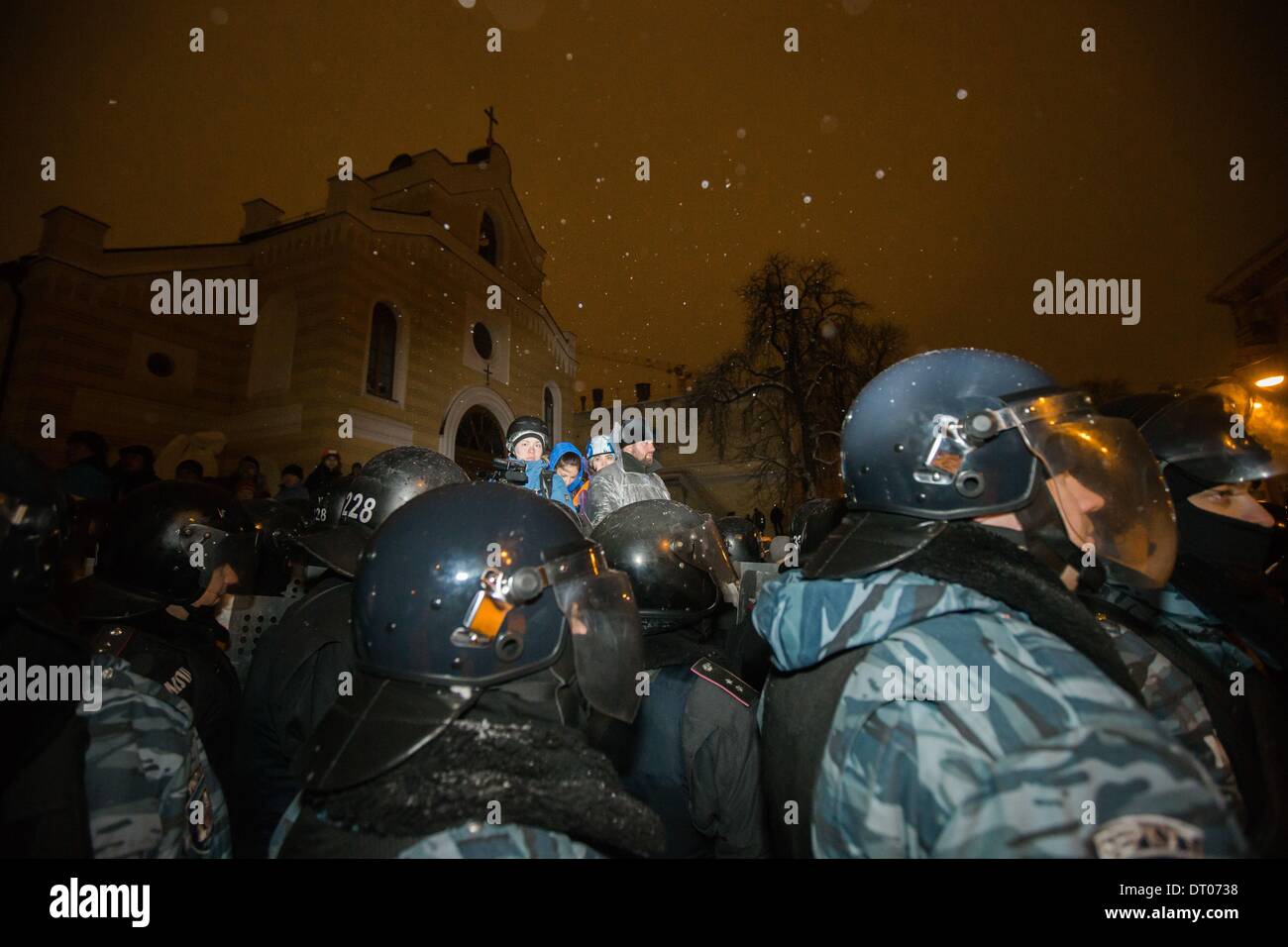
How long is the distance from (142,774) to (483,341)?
17.9 meters

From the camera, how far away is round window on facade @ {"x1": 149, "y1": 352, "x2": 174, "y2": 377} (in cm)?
1431

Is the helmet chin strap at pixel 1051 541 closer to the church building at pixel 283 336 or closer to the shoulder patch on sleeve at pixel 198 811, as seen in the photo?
the shoulder patch on sleeve at pixel 198 811

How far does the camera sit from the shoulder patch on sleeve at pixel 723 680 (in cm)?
239

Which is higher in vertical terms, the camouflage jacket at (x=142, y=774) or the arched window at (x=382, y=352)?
the arched window at (x=382, y=352)

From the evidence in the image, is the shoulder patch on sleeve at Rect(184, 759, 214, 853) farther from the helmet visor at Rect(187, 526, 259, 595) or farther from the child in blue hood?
the child in blue hood

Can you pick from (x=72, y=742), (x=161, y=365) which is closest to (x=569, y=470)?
(x=72, y=742)

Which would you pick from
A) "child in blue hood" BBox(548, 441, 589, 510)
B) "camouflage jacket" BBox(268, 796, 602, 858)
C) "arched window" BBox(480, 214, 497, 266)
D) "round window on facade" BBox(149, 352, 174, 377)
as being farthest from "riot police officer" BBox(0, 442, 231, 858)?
"arched window" BBox(480, 214, 497, 266)

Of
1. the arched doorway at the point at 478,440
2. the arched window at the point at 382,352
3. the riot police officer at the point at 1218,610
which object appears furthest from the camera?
the arched doorway at the point at 478,440

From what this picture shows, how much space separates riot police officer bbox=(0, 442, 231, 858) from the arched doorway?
15365 millimetres

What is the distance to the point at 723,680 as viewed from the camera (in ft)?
8.00

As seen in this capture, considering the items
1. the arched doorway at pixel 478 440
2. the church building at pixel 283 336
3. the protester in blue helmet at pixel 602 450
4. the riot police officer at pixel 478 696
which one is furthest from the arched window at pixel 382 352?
the riot police officer at pixel 478 696

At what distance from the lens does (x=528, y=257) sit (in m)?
22.1

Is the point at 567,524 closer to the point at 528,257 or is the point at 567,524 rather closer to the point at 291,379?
the point at 291,379
